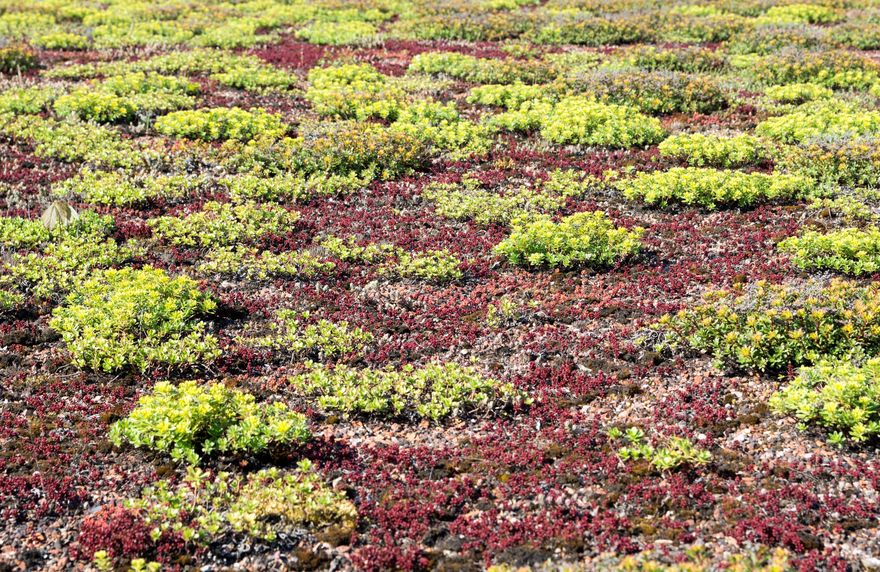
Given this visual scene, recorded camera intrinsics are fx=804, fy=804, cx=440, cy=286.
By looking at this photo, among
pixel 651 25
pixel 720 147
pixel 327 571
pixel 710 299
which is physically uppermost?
pixel 651 25

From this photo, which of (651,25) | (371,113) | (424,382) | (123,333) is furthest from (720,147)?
(651,25)

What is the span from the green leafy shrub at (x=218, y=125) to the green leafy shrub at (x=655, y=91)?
8382 mm

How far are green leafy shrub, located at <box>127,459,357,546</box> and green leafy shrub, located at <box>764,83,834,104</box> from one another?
18178 mm

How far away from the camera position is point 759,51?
2720 cm

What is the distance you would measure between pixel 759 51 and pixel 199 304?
74.6 feet

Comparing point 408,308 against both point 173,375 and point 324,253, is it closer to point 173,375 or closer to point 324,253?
point 324,253

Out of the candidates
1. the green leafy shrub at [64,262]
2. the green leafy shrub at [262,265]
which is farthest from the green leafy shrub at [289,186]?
the green leafy shrub at [64,262]

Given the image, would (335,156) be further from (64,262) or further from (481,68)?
(481,68)

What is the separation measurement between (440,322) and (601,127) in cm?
884

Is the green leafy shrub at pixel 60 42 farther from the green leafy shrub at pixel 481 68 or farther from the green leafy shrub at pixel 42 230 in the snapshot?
the green leafy shrub at pixel 42 230

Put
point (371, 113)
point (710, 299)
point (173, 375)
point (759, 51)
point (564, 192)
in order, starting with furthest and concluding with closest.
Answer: point (759, 51) → point (371, 113) → point (564, 192) → point (710, 299) → point (173, 375)

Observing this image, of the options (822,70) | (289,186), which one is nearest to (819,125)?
(822,70)

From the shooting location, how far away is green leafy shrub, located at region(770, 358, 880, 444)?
850 cm

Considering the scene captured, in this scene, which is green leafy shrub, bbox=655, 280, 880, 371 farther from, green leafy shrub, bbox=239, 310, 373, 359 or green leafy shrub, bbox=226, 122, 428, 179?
green leafy shrub, bbox=226, 122, 428, 179
